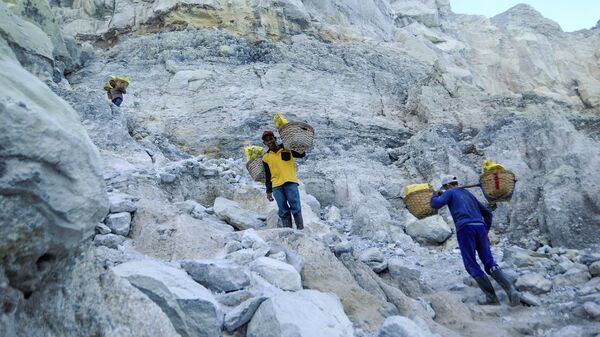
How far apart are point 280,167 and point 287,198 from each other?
1.34 feet

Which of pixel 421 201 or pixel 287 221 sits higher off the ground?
pixel 421 201

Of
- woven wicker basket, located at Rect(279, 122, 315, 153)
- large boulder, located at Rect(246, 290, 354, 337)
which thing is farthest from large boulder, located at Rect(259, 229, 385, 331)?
woven wicker basket, located at Rect(279, 122, 315, 153)

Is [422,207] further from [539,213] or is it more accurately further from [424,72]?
[424,72]

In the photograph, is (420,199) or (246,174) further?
(246,174)

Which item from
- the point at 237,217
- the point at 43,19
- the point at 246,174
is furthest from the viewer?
the point at 43,19

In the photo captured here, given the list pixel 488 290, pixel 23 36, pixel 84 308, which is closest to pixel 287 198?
pixel 488 290

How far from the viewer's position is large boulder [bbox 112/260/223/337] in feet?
8.88

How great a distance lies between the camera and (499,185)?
6352 millimetres

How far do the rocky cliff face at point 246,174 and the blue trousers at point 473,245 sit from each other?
50cm

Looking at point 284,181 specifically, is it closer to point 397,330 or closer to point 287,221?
point 287,221

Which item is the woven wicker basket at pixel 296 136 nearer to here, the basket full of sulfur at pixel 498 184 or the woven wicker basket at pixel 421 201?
the woven wicker basket at pixel 421 201

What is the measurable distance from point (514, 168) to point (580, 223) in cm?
267

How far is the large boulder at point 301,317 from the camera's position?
2957 millimetres

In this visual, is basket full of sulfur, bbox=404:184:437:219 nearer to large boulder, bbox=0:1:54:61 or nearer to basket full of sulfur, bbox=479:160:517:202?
basket full of sulfur, bbox=479:160:517:202
